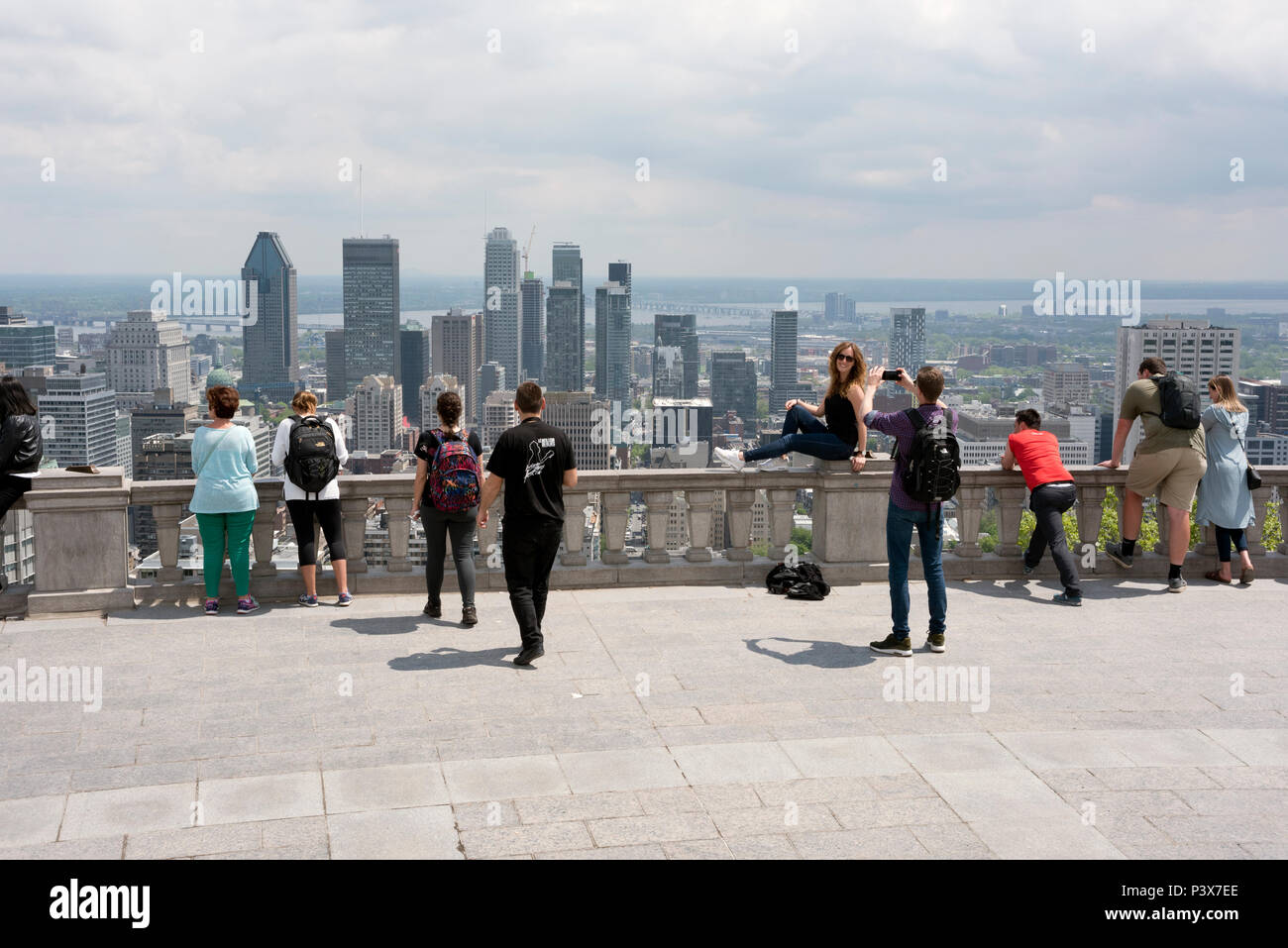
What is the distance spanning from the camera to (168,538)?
962 centimetres

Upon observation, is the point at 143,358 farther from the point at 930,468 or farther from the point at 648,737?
the point at 648,737

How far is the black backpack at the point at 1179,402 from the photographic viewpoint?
10484 mm

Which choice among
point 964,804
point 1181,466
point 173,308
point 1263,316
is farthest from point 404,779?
point 173,308

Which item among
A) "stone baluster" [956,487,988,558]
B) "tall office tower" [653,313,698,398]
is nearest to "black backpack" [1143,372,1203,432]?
"stone baluster" [956,487,988,558]

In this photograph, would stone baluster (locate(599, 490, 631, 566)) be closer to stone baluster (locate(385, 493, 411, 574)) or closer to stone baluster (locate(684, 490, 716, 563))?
stone baluster (locate(684, 490, 716, 563))

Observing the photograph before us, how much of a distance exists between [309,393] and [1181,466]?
24.2ft

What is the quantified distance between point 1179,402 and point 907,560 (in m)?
3.76

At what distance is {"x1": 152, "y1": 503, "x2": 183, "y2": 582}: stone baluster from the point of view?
9562 millimetres

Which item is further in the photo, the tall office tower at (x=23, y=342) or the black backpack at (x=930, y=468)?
the tall office tower at (x=23, y=342)

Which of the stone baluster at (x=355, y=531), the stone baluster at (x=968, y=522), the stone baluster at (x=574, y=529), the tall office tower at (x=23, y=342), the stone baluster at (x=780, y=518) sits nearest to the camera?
the stone baluster at (x=355, y=531)

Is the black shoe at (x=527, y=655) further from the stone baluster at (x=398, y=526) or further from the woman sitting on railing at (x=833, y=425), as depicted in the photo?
the woman sitting on railing at (x=833, y=425)

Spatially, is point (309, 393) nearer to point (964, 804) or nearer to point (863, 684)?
point (863, 684)

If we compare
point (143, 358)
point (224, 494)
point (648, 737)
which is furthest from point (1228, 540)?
point (143, 358)

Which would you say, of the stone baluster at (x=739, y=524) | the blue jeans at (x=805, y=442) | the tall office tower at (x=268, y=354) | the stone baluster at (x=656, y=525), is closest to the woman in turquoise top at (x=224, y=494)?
the stone baluster at (x=656, y=525)
